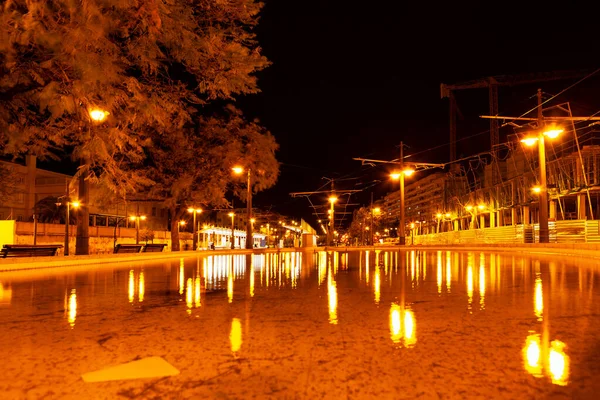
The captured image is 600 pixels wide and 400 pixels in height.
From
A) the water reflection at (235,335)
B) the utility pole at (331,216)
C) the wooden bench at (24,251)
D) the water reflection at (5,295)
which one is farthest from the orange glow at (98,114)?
the utility pole at (331,216)

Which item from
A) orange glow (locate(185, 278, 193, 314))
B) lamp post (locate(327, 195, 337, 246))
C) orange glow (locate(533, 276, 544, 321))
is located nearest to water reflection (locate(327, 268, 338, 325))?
orange glow (locate(185, 278, 193, 314))

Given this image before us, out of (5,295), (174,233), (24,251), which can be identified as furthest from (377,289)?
(174,233)

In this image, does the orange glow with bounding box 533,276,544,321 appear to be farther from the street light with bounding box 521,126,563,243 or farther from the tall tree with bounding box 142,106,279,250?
the tall tree with bounding box 142,106,279,250

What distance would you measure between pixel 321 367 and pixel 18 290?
8784 millimetres

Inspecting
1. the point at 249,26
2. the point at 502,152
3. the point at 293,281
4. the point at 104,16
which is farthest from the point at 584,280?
the point at 502,152

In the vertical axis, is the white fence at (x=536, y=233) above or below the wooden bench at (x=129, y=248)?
above

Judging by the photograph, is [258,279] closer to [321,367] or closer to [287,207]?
[321,367]

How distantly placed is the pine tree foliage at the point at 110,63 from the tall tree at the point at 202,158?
17733 millimetres

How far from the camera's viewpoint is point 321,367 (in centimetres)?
392

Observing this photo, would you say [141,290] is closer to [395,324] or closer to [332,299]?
[332,299]

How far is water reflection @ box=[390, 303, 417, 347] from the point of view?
16.0 ft

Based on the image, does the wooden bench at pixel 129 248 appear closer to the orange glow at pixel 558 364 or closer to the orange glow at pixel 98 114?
the orange glow at pixel 98 114

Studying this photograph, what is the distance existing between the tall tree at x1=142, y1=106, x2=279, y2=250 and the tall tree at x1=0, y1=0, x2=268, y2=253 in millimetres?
17938

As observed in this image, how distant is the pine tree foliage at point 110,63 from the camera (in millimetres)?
8109
